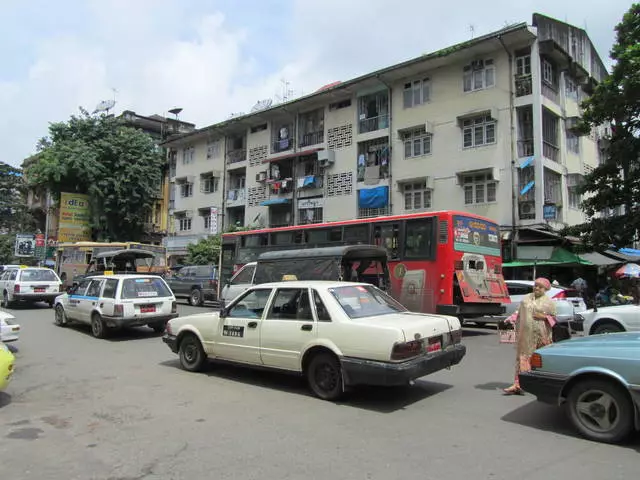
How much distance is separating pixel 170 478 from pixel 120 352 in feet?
22.3

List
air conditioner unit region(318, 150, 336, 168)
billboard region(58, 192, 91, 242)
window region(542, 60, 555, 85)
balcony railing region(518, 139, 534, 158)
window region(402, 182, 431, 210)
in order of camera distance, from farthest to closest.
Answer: billboard region(58, 192, 91, 242) < air conditioner unit region(318, 150, 336, 168) < window region(402, 182, 431, 210) < window region(542, 60, 555, 85) < balcony railing region(518, 139, 534, 158)

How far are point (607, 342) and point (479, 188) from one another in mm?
19283

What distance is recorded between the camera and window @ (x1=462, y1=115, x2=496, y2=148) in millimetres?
23062

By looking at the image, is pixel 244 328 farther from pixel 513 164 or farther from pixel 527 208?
pixel 513 164

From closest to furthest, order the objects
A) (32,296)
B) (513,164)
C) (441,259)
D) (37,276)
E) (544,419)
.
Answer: (544,419), (441,259), (32,296), (37,276), (513,164)

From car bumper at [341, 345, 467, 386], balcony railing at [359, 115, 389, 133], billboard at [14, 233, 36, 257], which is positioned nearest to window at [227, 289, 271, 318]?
car bumper at [341, 345, 467, 386]

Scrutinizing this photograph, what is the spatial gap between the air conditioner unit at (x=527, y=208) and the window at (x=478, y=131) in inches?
130

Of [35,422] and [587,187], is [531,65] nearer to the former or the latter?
[587,187]

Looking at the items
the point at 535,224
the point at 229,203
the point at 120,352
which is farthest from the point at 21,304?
the point at 535,224

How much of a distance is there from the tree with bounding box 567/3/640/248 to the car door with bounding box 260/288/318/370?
585 inches

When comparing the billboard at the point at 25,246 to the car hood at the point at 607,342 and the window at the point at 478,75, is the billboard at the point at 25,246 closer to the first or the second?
the window at the point at 478,75

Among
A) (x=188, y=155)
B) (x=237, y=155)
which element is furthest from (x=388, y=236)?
(x=188, y=155)

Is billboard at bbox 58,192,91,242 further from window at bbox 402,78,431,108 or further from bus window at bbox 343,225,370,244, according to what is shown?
bus window at bbox 343,225,370,244

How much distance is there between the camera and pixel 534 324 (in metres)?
Result: 6.30
